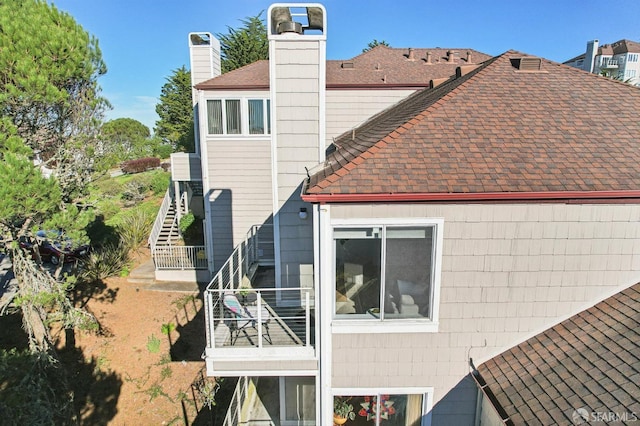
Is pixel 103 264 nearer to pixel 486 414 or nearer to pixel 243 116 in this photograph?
pixel 243 116

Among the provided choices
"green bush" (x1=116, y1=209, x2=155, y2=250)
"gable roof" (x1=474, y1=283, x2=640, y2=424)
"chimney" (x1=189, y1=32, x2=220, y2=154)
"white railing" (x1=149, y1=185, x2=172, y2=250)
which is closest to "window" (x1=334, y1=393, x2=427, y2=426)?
"gable roof" (x1=474, y1=283, x2=640, y2=424)

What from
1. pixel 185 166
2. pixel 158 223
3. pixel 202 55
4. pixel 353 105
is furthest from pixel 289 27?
pixel 158 223

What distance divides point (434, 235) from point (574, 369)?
2.42 metres

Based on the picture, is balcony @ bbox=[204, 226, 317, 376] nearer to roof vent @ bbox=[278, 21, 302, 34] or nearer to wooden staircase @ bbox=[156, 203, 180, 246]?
roof vent @ bbox=[278, 21, 302, 34]

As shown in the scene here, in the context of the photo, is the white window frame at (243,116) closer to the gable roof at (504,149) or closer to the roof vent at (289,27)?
the roof vent at (289,27)

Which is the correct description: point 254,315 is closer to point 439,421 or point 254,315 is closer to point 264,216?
point 439,421

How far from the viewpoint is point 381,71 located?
1304cm

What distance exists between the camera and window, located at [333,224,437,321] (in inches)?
203

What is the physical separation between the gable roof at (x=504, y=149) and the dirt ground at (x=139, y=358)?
8.19 meters

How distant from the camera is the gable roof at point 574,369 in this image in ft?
12.7

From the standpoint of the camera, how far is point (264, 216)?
13.8 m

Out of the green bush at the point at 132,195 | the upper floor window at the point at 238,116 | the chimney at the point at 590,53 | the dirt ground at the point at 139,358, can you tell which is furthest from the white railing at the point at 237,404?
the chimney at the point at 590,53

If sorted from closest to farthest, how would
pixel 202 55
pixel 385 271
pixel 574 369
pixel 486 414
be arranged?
pixel 574 369
pixel 385 271
pixel 486 414
pixel 202 55

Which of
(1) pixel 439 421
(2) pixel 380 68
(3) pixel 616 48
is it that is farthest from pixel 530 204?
(3) pixel 616 48
